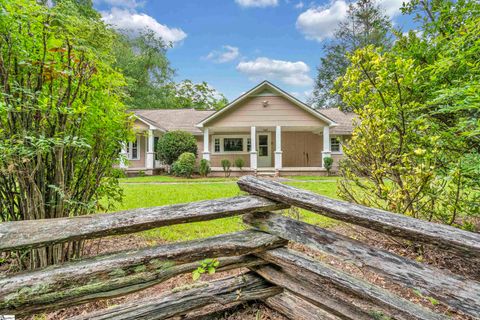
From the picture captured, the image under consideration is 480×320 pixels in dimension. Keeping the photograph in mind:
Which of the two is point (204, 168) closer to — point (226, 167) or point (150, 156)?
point (226, 167)

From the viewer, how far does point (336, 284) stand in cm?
184

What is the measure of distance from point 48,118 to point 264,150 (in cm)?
1591

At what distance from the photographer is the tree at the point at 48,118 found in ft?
6.68

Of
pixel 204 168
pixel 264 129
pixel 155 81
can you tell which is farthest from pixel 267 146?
pixel 155 81

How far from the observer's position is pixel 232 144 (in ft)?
57.0

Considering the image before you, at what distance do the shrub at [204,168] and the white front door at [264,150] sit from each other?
4267mm

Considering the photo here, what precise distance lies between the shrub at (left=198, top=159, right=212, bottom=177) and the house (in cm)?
59

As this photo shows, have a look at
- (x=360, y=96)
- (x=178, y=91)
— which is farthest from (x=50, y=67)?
(x=178, y=91)

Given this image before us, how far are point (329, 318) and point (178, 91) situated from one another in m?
33.5

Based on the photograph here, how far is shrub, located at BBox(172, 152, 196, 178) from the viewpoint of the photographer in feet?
45.4

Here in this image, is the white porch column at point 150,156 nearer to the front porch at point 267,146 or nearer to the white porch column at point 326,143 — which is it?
the front porch at point 267,146

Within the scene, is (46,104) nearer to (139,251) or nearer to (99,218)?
(99,218)

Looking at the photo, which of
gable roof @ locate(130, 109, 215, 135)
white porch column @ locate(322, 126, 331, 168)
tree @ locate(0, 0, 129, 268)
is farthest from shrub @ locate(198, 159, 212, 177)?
tree @ locate(0, 0, 129, 268)

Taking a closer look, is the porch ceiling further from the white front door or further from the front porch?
the white front door
